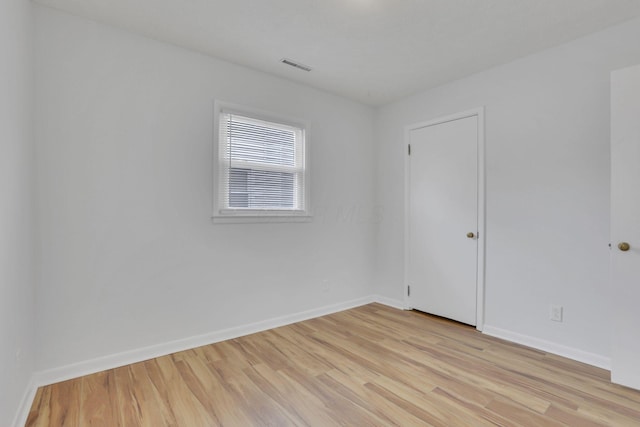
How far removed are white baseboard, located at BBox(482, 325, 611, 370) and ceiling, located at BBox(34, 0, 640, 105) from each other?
Result: 245cm

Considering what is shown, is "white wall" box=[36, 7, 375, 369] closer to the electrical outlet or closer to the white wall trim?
the white wall trim

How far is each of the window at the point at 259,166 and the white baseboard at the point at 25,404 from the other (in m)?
1.59

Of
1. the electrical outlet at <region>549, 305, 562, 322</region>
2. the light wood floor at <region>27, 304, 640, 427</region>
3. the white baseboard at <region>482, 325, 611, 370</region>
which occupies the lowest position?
the light wood floor at <region>27, 304, 640, 427</region>

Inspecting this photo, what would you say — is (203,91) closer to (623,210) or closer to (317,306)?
(317,306)

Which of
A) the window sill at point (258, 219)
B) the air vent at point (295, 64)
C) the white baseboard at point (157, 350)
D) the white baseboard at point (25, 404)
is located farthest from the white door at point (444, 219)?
the white baseboard at point (25, 404)

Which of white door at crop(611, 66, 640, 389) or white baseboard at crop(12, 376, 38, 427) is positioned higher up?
white door at crop(611, 66, 640, 389)

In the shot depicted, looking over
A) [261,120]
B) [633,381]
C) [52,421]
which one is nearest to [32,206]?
[52,421]

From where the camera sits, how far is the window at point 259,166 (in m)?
2.84

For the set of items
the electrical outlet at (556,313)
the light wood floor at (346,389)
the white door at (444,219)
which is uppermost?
the white door at (444,219)

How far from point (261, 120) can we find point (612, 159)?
A: 2789 mm

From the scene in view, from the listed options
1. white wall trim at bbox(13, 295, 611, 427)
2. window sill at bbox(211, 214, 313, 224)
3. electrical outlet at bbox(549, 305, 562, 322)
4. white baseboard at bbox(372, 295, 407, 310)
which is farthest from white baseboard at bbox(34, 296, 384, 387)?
electrical outlet at bbox(549, 305, 562, 322)

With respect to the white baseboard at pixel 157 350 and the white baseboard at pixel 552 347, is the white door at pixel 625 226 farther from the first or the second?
the white baseboard at pixel 157 350

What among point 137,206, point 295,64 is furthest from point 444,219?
point 137,206

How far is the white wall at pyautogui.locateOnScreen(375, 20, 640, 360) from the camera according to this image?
2.36 metres
